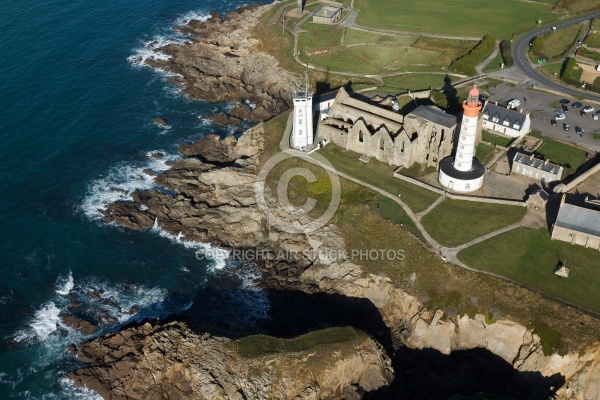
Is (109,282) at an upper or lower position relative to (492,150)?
lower

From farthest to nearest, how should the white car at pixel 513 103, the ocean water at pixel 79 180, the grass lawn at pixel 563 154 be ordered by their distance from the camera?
1. the white car at pixel 513 103
2. the grass lawn at pixel 563 154
3. the ocean water at pixel 79 180

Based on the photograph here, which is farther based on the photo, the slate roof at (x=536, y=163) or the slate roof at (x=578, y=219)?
the slate roof at (x=536, y=163)

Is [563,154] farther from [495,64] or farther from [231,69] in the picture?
[231,69]

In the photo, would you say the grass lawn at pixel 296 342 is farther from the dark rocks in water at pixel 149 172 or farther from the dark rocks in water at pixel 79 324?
the dark rocks in water at pixel 149 172

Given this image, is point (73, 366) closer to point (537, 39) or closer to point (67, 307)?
point (67, 307)

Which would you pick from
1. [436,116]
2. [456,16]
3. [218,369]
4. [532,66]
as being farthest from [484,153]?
[456,16]

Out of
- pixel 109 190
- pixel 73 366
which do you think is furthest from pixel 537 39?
pixel 73 366

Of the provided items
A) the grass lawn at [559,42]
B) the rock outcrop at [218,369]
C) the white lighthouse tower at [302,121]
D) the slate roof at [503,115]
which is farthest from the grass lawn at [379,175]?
the grass lawn at [559,42]
